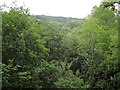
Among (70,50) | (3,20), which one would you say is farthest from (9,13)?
(70,50)

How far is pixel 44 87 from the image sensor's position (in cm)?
935

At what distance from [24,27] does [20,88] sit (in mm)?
3994

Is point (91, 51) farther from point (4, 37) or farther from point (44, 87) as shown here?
point (4, 37)

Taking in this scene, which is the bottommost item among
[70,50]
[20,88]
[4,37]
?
[20,88]

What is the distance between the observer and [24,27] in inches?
345

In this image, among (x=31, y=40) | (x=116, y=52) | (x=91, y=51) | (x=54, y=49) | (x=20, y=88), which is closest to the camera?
(x=20, y=88)

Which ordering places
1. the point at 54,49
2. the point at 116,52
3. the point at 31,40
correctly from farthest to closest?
the point at 54,49 < the point at 31,40 < the point at 116,52

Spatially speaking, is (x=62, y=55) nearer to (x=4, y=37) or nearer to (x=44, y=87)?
(x=44, y=87)

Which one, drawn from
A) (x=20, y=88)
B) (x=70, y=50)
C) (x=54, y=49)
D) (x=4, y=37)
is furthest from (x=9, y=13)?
(x=70, y=50)

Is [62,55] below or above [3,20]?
below

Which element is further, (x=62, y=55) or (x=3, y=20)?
(x=62, y=55)

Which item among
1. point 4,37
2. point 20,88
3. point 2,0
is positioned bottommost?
point 20,88

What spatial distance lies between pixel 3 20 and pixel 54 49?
7508mm

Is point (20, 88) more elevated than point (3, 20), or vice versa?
point (3, 20)
